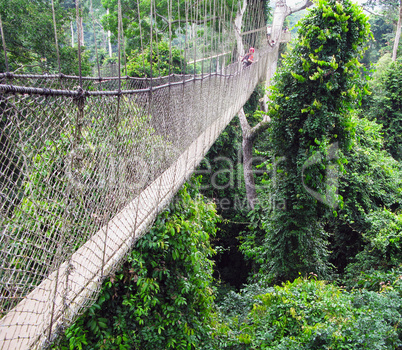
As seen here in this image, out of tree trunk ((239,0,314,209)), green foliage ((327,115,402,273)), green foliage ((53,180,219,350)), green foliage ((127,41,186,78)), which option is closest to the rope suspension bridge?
green foliage ((53,180,219,350))

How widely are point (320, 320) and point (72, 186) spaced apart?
8.34 feet

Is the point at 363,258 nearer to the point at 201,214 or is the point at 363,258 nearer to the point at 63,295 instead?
the point at 201,214

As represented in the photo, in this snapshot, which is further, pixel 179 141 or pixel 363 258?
pixel 363 258

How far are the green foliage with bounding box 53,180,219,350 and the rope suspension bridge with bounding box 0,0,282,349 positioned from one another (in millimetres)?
400

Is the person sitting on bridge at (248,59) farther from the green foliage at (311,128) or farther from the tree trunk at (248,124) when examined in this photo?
the green foliage at (311,128)

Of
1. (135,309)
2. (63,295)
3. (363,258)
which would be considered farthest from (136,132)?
(363,258)

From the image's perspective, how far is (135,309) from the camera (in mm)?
2193

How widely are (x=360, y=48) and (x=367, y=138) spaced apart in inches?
105

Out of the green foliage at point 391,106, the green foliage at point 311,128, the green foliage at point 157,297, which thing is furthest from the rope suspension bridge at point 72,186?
the green foliage at point 391,106

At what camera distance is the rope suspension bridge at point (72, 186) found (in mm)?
961

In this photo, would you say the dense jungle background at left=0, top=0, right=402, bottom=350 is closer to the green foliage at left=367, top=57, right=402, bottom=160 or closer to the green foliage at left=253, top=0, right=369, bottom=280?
the green foliage at left=253, top=0, right=369, bottom=280

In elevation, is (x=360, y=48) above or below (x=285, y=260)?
above

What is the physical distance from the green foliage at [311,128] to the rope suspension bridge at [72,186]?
2.08 metres

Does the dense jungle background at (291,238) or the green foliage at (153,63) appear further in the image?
the green foliage at (153,63)
